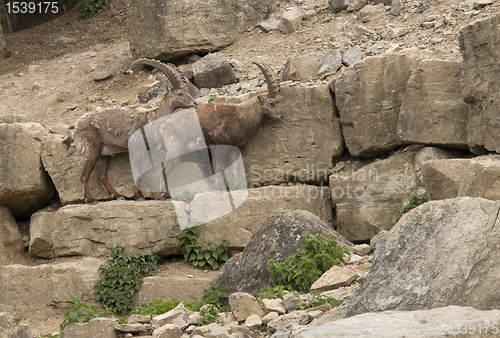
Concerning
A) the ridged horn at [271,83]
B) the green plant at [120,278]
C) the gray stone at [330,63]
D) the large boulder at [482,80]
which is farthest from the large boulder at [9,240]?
the large boulder at [482,80]

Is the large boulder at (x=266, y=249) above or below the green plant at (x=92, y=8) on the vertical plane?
below

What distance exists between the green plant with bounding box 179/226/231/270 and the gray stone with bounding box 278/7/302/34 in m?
5.74

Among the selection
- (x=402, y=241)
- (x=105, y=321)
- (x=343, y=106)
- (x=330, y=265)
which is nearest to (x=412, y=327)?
(x=402, y=241)

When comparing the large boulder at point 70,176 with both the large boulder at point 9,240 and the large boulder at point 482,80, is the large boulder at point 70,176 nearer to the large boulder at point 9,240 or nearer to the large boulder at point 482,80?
the large boulder at point 9,240

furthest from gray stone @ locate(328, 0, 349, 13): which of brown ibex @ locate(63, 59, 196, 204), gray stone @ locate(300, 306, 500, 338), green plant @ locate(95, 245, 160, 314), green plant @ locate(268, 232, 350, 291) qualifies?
gray stone @ locate(300, 306, 500, 338)

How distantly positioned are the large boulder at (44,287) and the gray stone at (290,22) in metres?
6.86

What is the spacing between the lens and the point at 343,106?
995 cm

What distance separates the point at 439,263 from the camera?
4.73 metres

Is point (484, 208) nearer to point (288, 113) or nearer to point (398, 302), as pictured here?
point (398, 302)

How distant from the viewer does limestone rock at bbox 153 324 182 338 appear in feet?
19.0

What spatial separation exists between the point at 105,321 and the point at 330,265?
2633mm

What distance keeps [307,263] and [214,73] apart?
6.22 metres

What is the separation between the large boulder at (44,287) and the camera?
30.7ft

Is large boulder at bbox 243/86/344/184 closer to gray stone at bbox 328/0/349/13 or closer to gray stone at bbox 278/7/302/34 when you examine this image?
gray stone at bbox 278/7/302/34
